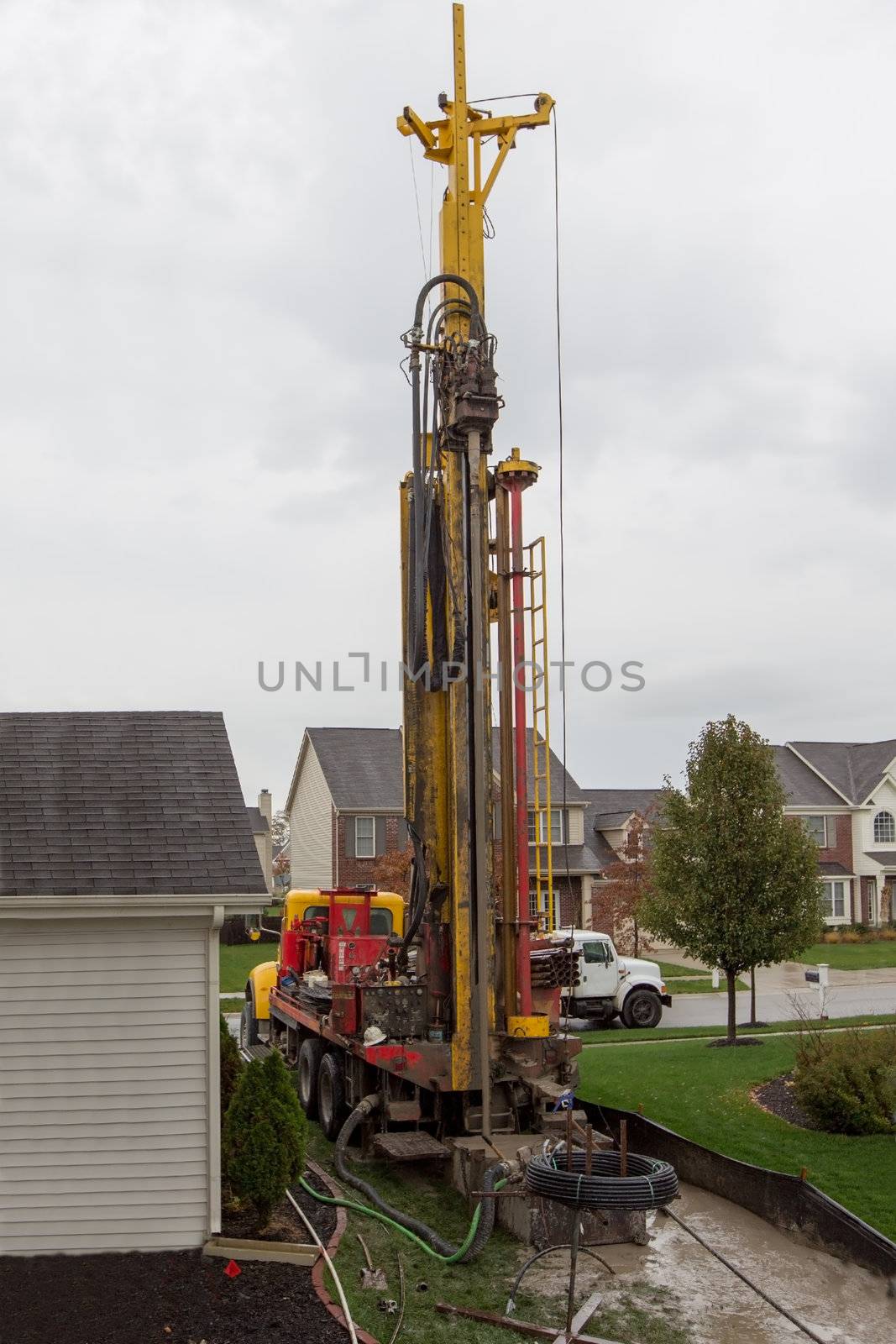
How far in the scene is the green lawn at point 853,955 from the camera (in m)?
35.2

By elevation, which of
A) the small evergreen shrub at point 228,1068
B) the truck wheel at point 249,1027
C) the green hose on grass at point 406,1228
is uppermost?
the small evergreen shrub at point 228,1068

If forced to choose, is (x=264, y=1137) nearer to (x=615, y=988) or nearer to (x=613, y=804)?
(x=615, y=988)

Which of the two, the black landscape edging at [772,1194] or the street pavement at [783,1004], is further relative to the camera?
the street pavement at [783,1004]

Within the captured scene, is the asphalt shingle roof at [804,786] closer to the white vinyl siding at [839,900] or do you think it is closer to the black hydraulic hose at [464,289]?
the white vinyl siding at [839,900]

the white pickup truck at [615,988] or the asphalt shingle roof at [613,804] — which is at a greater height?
the asphalt shingle roof at [613,804]

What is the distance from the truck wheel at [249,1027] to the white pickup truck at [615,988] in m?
6.36

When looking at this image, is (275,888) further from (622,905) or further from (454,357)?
(454,357)

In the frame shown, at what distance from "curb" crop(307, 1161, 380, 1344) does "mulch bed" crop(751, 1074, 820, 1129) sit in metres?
4.98

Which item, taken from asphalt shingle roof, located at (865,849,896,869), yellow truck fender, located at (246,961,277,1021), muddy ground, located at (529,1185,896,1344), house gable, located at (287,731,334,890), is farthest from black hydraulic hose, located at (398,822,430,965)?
asphalt shingle roof, located at (865,849,896,869)

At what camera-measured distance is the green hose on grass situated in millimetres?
9398

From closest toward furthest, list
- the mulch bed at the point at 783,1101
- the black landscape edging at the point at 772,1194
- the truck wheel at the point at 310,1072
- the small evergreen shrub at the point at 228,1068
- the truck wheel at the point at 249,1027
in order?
the black landscape edging at the point at 772,1194 → the small evergreen shrub at the point at 228,1068 → the mulch bed at the point at 783,1101 → the truck wheel at the point at 310,1072 → the truck wheel at the point at 249,1027

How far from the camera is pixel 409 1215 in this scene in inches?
419

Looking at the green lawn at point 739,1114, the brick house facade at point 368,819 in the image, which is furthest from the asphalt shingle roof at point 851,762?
the green lawn at point 739,1114

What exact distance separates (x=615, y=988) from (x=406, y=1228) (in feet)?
46.6
